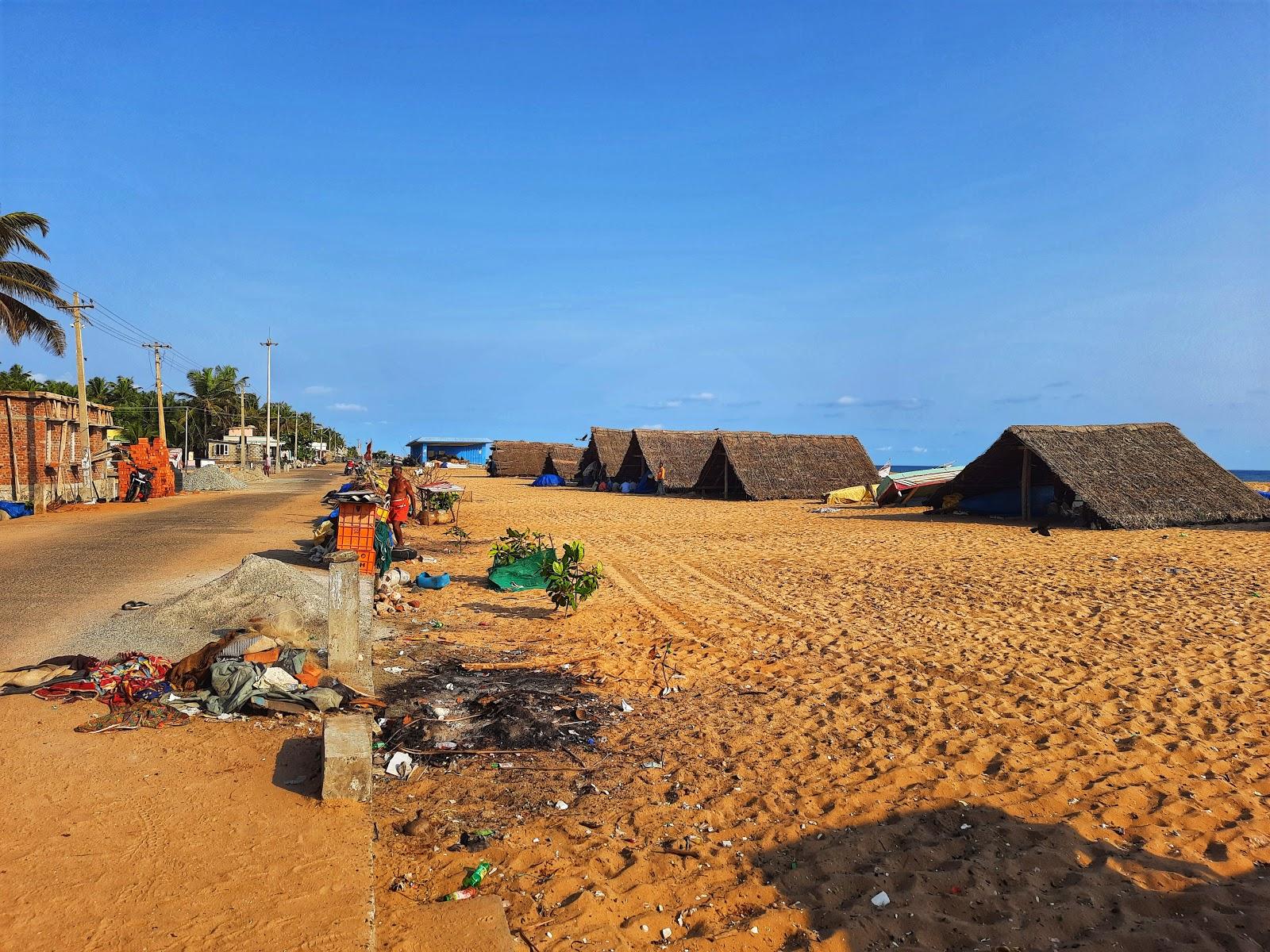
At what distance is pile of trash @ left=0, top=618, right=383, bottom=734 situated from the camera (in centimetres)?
502

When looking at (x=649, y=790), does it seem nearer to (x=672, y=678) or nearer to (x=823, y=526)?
(x=672, y=678)

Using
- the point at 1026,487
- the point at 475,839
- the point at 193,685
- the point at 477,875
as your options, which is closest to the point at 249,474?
the point at 1026,487

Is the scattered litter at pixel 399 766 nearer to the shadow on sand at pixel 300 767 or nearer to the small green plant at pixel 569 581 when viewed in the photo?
the shadow on sand at pixel 300 767

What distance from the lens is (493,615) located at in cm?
870

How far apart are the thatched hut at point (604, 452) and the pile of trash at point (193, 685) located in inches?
1087

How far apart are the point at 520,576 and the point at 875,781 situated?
654cm

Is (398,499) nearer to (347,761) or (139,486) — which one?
(347,761)

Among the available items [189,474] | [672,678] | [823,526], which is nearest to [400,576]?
[672,678]

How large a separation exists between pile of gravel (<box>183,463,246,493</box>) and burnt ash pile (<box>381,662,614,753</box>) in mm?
25298

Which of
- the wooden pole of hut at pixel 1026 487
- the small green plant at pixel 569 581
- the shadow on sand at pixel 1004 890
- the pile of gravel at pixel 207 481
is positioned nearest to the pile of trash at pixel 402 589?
the small green plant at pixel 569 581

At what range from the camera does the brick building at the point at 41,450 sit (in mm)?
17656

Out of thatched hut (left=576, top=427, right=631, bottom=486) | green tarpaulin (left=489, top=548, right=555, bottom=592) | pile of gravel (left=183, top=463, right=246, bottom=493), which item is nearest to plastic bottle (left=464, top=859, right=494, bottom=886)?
green tarpaulin (left=489, top=548, right=555, bottom=592)

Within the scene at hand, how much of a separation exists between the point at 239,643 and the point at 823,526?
1427 cm

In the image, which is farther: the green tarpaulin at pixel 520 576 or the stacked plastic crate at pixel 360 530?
the green tarpaulin at pixel 520 576
